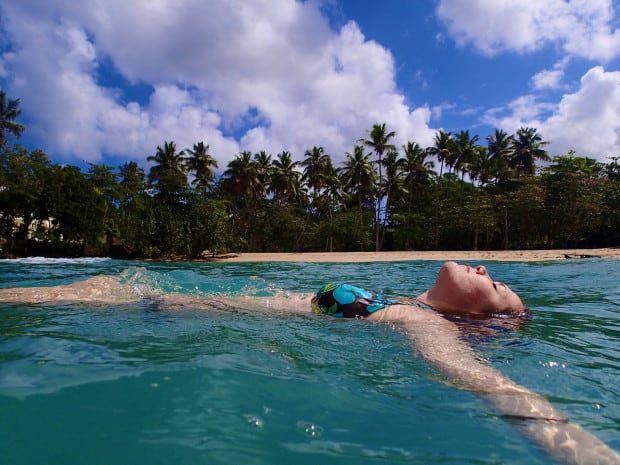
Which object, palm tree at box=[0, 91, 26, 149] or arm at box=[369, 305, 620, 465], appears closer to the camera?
arm at box=[369, 305, 620, 465]

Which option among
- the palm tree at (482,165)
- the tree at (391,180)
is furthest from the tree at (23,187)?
the palm tree at (482,165)

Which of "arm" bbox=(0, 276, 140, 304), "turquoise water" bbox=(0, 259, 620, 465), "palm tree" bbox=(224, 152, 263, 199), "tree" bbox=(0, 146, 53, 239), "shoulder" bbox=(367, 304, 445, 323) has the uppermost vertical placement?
"palm tree" bbox=(224, 152, 263, 199)

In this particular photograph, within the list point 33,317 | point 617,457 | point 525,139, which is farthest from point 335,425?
point 525,139

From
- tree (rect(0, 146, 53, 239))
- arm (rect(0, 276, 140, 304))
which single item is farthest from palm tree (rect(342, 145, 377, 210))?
arm (rect(0, 276, 140, 304))

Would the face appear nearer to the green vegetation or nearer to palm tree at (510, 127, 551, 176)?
the green vegetation

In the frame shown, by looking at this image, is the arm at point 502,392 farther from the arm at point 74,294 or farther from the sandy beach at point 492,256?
the sandy beach at point 492,256

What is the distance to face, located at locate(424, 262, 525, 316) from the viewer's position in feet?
11.8

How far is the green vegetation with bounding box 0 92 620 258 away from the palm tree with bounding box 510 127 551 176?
118mm

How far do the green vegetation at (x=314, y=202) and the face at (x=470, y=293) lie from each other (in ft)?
79.7

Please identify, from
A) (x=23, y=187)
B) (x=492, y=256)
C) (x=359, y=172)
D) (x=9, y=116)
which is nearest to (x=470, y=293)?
(x=492, y=256)

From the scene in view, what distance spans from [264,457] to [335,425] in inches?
15.4

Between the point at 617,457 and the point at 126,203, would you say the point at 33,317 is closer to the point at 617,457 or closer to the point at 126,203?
the point at 617,457

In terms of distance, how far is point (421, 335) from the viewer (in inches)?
122

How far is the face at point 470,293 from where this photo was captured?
3.60m
